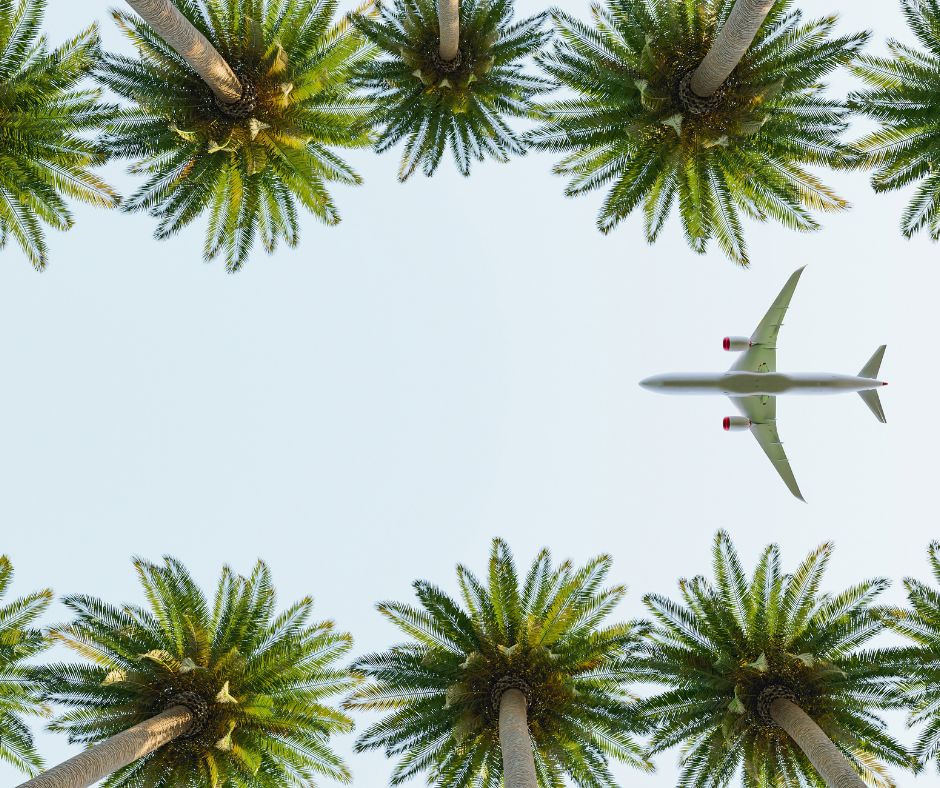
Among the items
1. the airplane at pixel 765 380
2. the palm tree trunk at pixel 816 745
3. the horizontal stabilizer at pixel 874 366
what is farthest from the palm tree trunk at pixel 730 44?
the palm tree trunk at pixel 816 745

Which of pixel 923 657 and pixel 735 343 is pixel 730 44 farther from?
pixel 923 657

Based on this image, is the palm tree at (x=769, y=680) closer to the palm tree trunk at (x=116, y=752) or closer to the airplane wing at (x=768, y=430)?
the airplane wing at (x=768, y=430)

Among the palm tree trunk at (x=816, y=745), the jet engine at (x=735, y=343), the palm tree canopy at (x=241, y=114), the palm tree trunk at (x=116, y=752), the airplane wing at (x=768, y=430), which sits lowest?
the palm tree trunk at (x=116, y=752)

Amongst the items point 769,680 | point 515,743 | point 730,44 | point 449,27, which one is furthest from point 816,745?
point 449,27

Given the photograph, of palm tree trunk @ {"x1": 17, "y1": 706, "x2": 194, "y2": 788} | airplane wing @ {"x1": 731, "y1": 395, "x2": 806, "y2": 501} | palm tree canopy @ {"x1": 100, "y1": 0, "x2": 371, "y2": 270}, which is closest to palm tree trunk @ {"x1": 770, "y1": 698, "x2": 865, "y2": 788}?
airplane wing @ {"x1": 731, "y1": 395, "x2": 806, "y2": 501}

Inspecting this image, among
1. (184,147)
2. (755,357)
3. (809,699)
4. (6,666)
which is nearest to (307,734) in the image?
(6,666)

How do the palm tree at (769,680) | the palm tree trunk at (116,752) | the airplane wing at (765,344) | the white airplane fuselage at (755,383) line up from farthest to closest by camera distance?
the airplane wing at (765,344) → the white airplane fuselage at (755,383) → the palm tree at (769,680) → the palm tree trunk at (116,752)
